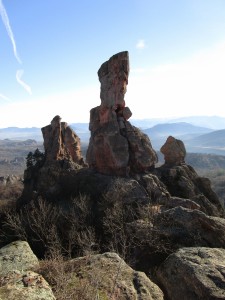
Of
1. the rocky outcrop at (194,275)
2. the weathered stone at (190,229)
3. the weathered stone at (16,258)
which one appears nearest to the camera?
the rocky outcrop at (194,275)

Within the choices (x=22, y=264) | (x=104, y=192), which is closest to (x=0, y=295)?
(x=22, y=264)

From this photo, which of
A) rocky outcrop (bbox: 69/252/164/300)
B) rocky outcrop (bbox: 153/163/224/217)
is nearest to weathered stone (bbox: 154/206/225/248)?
rocky outcrop (bbox: 69/252/164/300)

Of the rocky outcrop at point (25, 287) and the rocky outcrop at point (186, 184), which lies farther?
the rocky outcrop at point (186, 184)

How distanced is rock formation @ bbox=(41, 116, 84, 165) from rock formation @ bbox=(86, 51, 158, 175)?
33.0 feet

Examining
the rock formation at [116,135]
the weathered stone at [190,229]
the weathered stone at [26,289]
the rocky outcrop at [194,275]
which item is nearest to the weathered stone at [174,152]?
the rock formation at [116,135]

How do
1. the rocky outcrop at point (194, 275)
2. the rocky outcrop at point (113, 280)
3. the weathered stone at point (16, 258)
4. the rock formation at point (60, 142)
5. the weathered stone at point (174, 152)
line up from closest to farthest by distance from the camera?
the rocky outcrop at point (113, 280) < the rocky outcrop at point (194, 275) < the weathered stone at point (16, 258) < the weathered stone at point (174, 152) < the rock formation at point (60, 142)

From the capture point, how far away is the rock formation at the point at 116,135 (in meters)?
46.9

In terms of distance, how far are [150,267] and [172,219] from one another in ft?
13.1

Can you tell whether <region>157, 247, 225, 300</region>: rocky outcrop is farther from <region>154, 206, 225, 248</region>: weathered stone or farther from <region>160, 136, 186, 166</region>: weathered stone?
<region>160, 136, 186, 166</region>: weathered stone

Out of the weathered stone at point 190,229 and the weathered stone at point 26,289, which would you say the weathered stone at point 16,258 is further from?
the weathered stone at point 190,229

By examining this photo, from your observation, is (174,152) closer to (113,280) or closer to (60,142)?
(60,142)

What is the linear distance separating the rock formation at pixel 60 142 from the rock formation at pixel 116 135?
1004cm

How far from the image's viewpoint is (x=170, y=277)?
1311 centimetres

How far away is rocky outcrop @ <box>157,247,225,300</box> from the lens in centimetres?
1191
